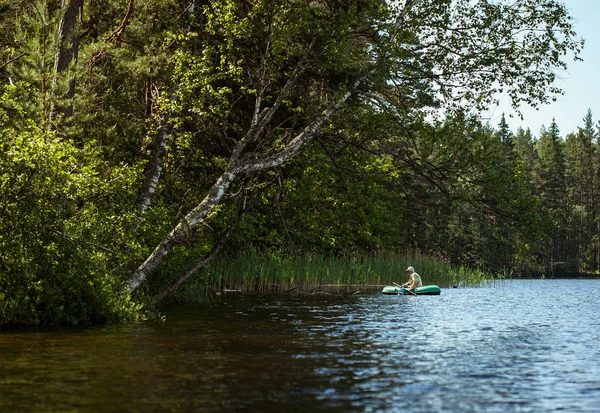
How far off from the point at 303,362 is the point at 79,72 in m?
10.2

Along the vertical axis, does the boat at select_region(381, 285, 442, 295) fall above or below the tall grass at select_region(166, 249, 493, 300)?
below

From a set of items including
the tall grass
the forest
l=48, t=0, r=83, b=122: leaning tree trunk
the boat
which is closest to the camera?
the forest

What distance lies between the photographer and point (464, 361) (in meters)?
11.4

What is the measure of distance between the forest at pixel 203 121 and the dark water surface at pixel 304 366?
171 cm

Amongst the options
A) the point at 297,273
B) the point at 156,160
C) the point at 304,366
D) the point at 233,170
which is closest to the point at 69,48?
the point at 156,160

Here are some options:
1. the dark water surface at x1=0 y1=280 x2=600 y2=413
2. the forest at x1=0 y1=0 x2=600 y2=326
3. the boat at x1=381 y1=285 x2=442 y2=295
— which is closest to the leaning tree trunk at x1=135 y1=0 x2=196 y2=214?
the forest at x1=0 y1=0 x2=600 y2=326

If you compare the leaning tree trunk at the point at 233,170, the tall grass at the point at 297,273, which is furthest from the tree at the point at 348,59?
the tall grass at the point at 297,273

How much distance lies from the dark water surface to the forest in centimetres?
171

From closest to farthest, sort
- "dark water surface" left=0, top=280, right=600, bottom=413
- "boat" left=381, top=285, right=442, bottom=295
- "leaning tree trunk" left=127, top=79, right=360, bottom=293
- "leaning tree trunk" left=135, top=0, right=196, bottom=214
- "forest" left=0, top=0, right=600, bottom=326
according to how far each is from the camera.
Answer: "dark water surface" left=0, top=280, right=600, bottom=413 → "forest" left=0, top=0, right=600, bottom=326 → "leaning tree trunk" left=127, top=79, right=360, bottom=293 → "leaning tree trunk" left=135, top=0, right=196, bottom=214 → "boat" left=381, top=285, right=442, bottom=295

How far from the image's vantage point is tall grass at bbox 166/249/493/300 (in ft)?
88.9

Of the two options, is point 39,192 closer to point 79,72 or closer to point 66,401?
point 79,72

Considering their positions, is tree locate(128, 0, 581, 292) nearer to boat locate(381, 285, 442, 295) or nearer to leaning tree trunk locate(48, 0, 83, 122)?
leaning tree trunk locate(48, 0, 83, 122)

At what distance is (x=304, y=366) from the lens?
1049 cm

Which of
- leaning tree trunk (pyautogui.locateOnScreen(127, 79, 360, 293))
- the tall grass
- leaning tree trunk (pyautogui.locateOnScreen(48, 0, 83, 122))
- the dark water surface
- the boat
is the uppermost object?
leaning tree trunk (pyautogui.locateOnScreen(48, 0, 83, 122))
